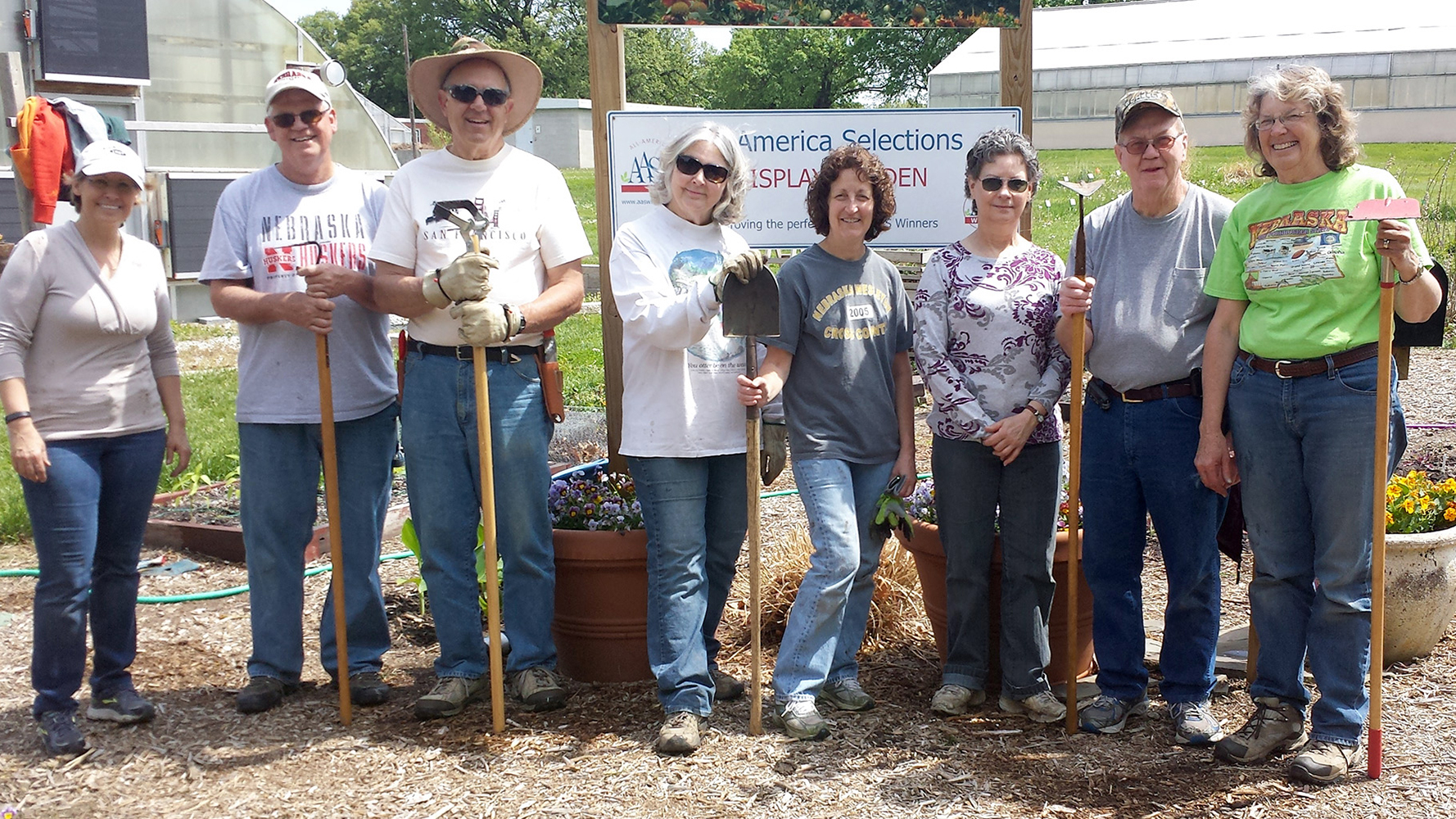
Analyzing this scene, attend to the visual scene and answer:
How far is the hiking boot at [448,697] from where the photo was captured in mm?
4078

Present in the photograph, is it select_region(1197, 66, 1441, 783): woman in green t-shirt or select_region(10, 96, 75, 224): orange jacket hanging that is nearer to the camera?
select_region(1197, 66, 1441, 783): woman in green t-shirt

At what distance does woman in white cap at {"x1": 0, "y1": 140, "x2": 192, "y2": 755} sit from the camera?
3803 millimetres

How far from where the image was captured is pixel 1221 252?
11.7 ft

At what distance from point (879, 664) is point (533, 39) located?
61189 millimetres

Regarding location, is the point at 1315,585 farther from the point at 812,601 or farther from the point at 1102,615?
the point at 812,601

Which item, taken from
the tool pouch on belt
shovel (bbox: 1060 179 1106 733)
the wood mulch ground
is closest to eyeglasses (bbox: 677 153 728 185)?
the tool pouch on belt

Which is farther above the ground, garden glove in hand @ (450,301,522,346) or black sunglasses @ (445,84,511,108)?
black sunglasses @ (445,84,511,108)

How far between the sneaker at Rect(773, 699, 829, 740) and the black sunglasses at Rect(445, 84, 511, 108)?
219 centimetres

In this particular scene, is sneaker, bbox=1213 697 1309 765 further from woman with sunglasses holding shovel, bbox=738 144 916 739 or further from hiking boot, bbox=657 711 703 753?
hiking boot, bbox=657 711 703 753

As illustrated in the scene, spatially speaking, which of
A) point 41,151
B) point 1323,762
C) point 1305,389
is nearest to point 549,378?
point 1305,389

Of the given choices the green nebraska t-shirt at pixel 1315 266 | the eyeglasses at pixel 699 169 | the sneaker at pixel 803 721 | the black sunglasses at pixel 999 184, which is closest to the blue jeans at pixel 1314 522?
the green nebraska t-shirt at pixel 1315 266

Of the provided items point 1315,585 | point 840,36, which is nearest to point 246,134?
point 1315,585

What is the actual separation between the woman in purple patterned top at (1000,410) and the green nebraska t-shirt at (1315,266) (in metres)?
0.64

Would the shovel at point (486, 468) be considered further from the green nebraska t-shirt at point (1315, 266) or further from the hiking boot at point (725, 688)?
the green nebraska t-shirt at point (1315, 266)
